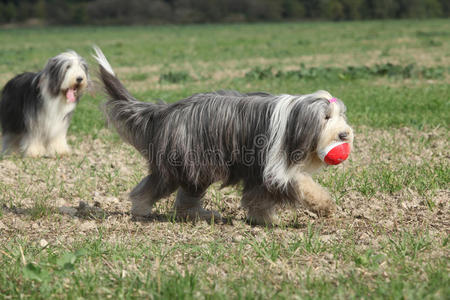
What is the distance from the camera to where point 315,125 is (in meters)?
4.36

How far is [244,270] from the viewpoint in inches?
148

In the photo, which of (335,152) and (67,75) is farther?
(67,75)

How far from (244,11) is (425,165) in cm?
6771

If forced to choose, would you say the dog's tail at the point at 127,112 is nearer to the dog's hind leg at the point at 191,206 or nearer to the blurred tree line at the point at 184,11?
the dog's hind leg at the point at 191,206

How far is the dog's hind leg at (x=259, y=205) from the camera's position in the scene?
471cm

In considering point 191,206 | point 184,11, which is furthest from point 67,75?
point 184,11

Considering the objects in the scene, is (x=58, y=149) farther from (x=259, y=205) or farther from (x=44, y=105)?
(x=259, y=205)

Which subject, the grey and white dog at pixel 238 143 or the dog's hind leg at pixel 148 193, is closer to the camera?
the grey and white dog at pixel 238 143

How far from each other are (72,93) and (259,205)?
386 centimetres

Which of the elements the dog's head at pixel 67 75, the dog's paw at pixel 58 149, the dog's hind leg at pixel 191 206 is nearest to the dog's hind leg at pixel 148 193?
the dog's hind leg at pixel 191 206

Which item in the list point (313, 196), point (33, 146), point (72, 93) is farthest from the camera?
point (33, 146)

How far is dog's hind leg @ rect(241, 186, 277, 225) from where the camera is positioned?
4.71 metres

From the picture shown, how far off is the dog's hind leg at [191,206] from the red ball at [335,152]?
44.6 inches

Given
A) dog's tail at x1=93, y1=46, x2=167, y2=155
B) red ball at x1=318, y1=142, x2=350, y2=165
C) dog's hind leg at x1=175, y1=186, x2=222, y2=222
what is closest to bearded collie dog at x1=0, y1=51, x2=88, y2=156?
dog's tail at x1=93, y1=46, x2=167, y2=155
